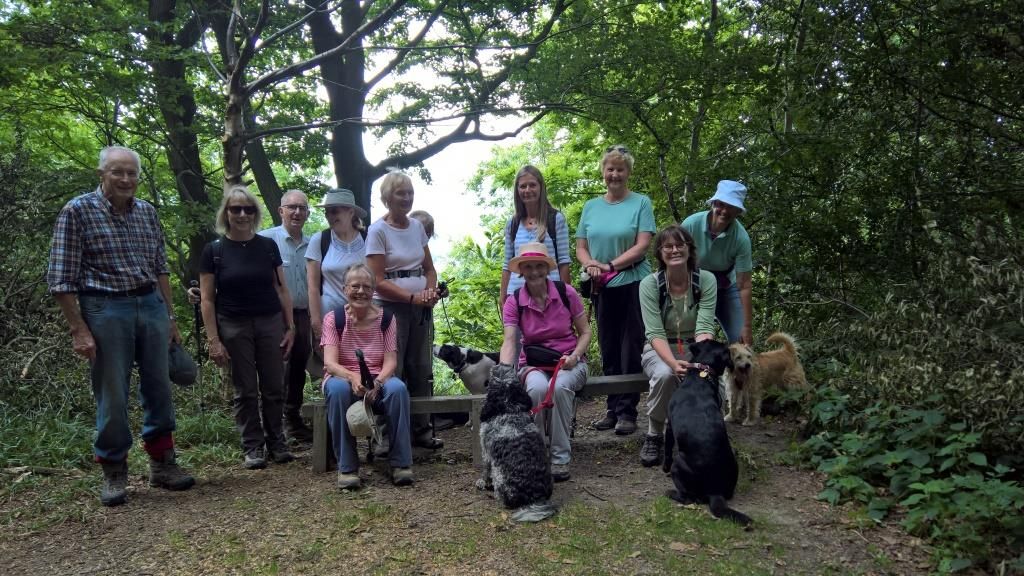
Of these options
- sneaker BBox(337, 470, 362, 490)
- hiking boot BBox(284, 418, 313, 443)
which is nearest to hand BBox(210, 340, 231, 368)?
hiking boot BBox(284, 418, 313, 443)

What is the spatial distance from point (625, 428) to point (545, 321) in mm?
1359

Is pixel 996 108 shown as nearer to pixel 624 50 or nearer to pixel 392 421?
pixel 624 50

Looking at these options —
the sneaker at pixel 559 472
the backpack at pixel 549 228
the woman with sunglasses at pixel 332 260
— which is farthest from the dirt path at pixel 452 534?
the backpack at pixel 549 228

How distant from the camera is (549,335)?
4.42m

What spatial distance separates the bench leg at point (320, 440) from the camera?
4.58 m

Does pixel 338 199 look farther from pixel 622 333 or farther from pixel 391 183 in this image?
pixel 622 333

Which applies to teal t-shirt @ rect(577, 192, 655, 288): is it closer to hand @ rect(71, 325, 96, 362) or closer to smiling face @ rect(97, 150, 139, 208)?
smiling face @ rect(97, 150, 139, 208)

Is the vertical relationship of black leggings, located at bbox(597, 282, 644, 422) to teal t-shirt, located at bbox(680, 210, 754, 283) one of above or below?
below

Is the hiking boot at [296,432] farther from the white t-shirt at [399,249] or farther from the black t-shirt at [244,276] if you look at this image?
the white t-shirt at [399,249]

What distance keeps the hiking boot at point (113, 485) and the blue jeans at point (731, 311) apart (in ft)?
14.6

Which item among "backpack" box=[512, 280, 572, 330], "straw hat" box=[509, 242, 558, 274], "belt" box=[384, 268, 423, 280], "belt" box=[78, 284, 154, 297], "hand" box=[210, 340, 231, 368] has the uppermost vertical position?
"straw hat" box=[509, 242, 558, 274]

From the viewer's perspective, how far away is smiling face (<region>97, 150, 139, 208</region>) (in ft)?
12.6

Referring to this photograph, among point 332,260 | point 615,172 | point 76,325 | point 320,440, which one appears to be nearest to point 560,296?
point 615,172

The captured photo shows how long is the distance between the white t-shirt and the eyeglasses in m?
1.54
